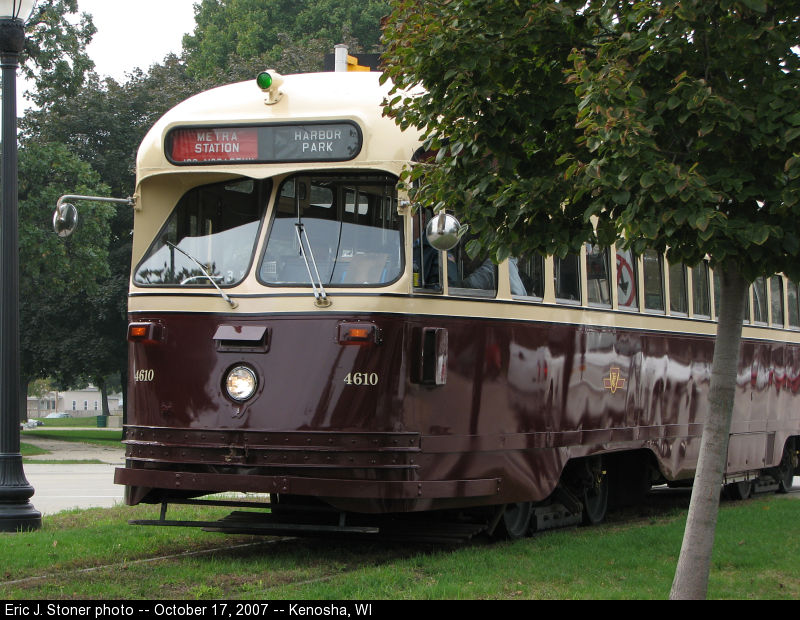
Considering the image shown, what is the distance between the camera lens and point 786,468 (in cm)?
1727

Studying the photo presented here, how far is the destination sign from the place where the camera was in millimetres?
9625

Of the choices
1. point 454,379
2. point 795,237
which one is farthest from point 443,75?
point 454,379

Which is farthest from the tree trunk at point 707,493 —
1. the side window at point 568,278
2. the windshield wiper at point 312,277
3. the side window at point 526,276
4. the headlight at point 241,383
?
the side window at point 568,278

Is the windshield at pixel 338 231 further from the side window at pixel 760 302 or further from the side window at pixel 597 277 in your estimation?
the side window at pixel 760 302

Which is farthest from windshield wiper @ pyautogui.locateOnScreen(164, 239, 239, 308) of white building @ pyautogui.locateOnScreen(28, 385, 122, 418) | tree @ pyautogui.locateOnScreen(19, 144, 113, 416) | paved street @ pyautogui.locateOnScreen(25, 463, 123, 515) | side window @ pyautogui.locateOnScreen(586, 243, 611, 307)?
white building @ pyautogui.locateOnScreen(28, 385, 122, 418)

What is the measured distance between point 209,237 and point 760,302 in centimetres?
836

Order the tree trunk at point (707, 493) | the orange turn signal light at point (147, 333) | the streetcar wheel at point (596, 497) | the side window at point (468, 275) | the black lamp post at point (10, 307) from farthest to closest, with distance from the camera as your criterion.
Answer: the streetcar wheel at point (596, 497) → the black lamp post at point (10, 307) → the side window at point (468, 275) → the orange turn signal light at point (147, 333) → the tree trunk at point (707, 493)

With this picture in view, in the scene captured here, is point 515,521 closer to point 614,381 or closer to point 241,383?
point 614,381

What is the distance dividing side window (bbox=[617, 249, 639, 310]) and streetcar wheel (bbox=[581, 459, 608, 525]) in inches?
62.9

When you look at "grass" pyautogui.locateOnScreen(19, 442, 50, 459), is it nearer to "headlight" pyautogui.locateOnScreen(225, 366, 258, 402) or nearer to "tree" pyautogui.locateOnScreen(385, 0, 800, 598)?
"headlight" pyautogui.locateOnScreen(225, 366, 258, 402)

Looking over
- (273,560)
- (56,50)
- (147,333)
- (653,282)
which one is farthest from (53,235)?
(273,560)

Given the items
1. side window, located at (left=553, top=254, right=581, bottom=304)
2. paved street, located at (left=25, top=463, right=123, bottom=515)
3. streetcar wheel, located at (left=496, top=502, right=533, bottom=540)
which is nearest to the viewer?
streetcar wheel, located at (left=496, top=502, right=533, bottom=540)

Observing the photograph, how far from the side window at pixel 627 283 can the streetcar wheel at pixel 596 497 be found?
1597 millimetres

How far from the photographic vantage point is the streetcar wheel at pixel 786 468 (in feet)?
56.2
